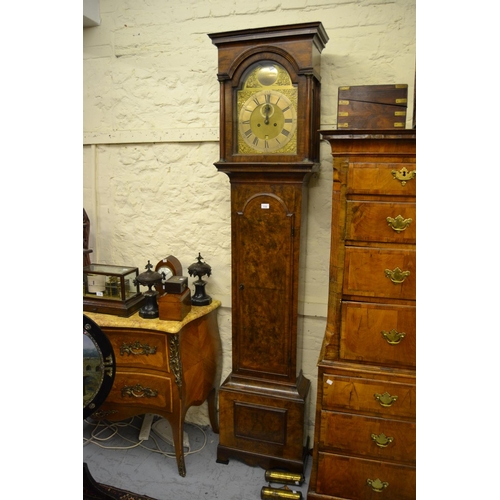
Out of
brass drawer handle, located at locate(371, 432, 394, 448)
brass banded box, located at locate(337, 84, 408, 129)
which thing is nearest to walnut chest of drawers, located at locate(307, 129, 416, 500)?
brass drawer handle, located at locate(371, 432, 394, 448)

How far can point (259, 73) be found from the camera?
2.52 m

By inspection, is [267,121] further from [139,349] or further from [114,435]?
[114,435]

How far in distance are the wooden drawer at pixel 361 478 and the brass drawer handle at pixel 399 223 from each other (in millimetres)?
1239

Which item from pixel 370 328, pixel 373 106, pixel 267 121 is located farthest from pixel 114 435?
pixel 373 106

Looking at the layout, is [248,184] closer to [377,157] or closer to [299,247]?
[299,247]

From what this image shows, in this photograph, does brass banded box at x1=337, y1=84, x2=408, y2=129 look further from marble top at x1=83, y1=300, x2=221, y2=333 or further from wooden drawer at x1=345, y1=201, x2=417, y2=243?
marble top at x1=83, y1=300, x2=221, y2=333

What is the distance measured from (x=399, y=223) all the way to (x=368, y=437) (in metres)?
1.14

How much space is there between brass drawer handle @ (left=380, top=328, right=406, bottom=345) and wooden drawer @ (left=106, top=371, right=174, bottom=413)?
1.34 meters

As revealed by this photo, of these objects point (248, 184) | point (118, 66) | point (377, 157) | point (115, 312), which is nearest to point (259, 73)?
point (248, 184)

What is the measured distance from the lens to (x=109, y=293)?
9.46 ft

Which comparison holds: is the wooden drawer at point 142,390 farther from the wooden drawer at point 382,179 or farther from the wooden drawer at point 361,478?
the wooden drawer at point 382,179

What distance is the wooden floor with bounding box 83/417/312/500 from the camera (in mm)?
2682

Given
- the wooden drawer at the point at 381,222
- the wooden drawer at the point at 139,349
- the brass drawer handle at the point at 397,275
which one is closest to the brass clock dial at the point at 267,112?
the wooden drawer at the point at 381,222

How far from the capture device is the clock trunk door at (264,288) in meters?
2.62
